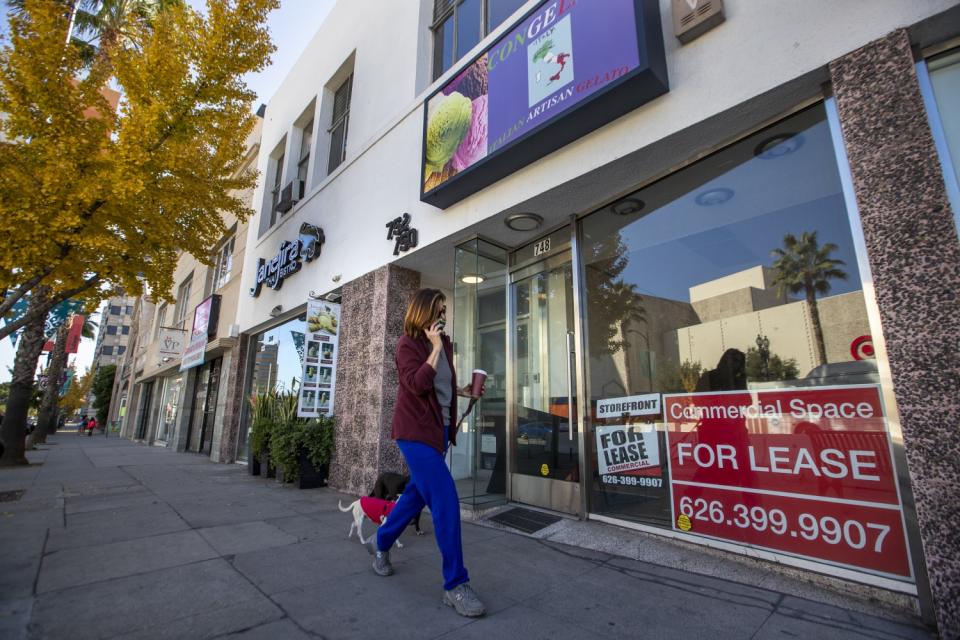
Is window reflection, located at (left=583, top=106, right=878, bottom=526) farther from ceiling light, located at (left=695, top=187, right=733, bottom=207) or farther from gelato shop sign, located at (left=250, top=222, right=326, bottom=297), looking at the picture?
gelato shop sign, located at (left=250, top=222, right=326, bottom=297)

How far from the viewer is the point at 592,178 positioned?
13.5 feet

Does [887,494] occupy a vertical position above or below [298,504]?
above

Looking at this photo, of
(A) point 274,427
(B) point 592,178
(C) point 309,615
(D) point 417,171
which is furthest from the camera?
(A) point 274,427

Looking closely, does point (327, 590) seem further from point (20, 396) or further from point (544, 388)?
point (20, 396)

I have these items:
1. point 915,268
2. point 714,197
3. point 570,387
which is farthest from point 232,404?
point 915,268

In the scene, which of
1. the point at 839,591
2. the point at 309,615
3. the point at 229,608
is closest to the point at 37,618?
the point at 229,608

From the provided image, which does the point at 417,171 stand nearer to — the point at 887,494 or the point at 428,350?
the point at 428,350

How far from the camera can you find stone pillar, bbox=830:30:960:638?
2092 mm

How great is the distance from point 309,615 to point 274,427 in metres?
5.80

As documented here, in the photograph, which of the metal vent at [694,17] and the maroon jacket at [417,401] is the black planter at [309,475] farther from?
the metal vent at [694,17]

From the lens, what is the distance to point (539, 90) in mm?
4277

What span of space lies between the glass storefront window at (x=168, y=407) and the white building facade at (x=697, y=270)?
1508 centimetres

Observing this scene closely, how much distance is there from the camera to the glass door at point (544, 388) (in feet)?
15.2

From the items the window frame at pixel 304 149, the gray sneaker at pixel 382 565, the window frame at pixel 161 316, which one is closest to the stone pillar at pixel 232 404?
the window frame at pixel 304 149
